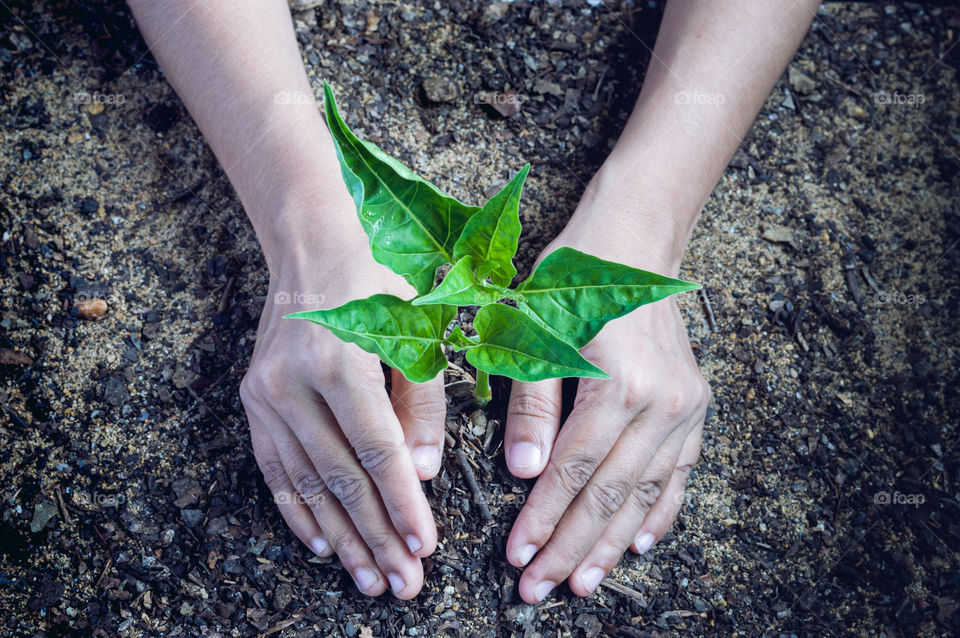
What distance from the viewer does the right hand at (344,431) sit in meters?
1.43

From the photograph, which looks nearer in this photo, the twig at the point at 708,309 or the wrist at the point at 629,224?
the wrist at the point at 629,224

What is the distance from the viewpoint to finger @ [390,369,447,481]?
4.93ft

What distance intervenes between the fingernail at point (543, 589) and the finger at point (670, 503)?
0.25 meters

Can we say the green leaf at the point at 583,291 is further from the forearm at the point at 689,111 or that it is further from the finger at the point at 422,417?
the forearm at the point at 689,111

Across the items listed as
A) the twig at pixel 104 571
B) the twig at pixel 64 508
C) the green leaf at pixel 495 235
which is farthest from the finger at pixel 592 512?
the twig at pixel 64 508

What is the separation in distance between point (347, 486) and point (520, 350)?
630 mm

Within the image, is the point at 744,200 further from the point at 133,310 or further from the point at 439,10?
the point at 133,310

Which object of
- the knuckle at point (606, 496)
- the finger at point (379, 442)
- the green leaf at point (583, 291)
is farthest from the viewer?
the knuckle at point (606, 496)

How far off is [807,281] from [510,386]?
969 millimetres

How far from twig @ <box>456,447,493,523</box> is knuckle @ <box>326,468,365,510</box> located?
10.0 inches

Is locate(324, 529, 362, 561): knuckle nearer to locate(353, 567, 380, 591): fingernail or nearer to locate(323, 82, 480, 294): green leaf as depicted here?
locate(353, 567, 380, 591): fingernail

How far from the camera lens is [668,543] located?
169 centimetres

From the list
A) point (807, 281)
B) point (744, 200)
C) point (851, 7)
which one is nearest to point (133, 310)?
point (744, 200)

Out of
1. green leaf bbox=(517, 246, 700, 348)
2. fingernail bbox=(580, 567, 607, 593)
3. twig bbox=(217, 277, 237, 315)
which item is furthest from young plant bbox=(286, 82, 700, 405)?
twig bbox=(217, 277, 237, 315)
